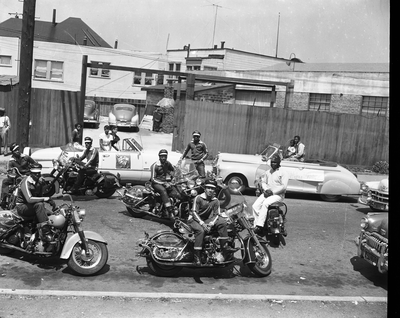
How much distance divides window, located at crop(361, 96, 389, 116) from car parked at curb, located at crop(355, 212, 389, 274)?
65.7 ft

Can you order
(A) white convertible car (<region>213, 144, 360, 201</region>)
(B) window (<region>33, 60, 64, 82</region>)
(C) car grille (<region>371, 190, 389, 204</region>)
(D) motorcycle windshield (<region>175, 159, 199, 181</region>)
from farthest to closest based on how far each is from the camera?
(B) window (<region>33, 60, 64, 82</region>) → (A) white convertible car (<region>213, 144, 360, 201</region>) → (C) car grille (<region>371, 190, 389, 204</region>) → (D) motorcycle windshield (<region>175, 159, 199, 181</region>)

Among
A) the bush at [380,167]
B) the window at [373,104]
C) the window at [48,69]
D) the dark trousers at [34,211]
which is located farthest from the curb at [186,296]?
the window at [48,69]

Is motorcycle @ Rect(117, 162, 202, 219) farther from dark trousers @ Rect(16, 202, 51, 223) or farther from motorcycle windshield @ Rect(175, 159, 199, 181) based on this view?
dark trousers @ Rect(16, 202, 51, 223)

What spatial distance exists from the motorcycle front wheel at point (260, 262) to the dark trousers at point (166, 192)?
2.74m

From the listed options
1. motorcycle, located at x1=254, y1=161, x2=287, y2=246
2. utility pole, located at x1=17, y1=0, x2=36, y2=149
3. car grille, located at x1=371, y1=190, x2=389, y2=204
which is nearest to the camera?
motorcycle, located at x1=254, y1=161, x2=287, y2=246

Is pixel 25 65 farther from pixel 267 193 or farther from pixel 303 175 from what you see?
pixel 303 175

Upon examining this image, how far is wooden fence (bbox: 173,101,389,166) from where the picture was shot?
68.0ft

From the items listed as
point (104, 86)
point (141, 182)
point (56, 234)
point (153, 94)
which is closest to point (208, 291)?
point (56, 234)

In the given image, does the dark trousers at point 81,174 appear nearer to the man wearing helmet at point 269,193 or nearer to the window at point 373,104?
the man wearing helmet at point 269,193

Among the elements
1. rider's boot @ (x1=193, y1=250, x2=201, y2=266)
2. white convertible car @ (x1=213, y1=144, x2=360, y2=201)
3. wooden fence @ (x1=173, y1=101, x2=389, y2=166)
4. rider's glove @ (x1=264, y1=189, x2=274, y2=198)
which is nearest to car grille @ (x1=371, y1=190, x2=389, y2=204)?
white convertible car @ (x1=213, y1=144, x2=360, y2=201)

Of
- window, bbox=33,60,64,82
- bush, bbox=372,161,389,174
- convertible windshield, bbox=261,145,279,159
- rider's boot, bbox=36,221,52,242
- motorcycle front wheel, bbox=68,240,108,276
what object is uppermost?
window, bbox=33,60,64,82

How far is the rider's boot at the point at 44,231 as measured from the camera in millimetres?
7117

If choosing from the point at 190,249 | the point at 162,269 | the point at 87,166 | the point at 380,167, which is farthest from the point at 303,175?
the point at 380,167

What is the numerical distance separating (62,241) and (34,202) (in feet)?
2.25
